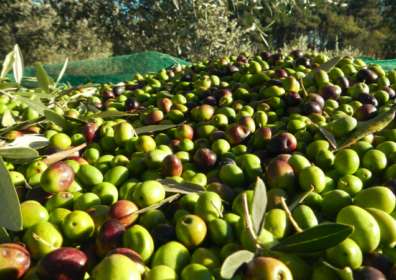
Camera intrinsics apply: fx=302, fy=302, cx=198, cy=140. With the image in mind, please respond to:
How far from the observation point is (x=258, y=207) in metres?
1.24

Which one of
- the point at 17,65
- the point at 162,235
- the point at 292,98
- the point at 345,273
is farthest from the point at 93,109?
the point at 345,273

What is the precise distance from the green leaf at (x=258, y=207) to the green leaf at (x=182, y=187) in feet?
1.63

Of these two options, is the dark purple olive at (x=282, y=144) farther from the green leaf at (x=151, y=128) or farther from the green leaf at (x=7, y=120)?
the green leaf at (x=7, y=120)

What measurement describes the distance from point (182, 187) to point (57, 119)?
145cm

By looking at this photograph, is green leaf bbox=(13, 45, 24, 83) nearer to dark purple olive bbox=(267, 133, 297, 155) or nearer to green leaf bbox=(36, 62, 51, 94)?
green leaf bbox=(36, 62, 51, 94)

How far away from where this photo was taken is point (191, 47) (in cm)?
969

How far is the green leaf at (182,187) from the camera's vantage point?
1.68 metres

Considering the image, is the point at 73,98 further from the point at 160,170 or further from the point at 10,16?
the point at 10,16

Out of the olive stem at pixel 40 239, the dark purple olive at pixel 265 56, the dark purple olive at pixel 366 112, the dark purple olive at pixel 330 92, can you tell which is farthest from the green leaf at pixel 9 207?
the dark purple olive at pixel 265 56

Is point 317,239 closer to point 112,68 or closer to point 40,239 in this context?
point 40,239

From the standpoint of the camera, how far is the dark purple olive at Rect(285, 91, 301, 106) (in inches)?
109

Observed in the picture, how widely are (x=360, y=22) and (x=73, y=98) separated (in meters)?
49.0

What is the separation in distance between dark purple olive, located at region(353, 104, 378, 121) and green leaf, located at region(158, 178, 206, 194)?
5.11 feet

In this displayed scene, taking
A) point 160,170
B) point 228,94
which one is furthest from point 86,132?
point 228,94
